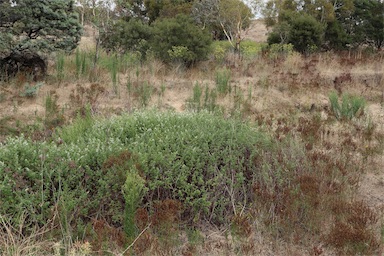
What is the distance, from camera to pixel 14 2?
8.42 metres

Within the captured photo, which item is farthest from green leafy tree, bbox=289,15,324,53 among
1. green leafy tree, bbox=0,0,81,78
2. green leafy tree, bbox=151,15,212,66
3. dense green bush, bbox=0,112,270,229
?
dense green bush, bbox=0,112,270,229

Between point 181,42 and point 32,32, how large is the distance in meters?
4.38

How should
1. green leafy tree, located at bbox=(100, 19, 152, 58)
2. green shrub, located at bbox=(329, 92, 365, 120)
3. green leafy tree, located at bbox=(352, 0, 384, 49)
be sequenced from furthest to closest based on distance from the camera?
green leafy tree, located at bbox=(352, 0, 384, 49) → green leafy tree, located at bbox=(100, 19, 152, 58) → green shrub, located at bbox=(329, 92, 365, 120)

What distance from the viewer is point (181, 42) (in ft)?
38.6

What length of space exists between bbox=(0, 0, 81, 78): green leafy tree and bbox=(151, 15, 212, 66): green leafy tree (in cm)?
311

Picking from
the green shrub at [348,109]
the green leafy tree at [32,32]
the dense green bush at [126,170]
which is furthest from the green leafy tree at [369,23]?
the dense green bush at [126,170]

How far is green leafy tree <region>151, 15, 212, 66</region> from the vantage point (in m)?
11.6

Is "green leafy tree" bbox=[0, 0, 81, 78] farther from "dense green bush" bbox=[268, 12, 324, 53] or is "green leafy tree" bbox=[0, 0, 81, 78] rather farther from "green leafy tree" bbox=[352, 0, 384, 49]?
"green leafy tree" bbox=[352, 0, 384, 49]

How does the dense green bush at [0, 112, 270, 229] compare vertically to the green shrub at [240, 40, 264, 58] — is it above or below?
below

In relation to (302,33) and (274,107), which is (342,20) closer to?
(302,33)

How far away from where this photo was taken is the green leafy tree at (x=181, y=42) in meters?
11.6

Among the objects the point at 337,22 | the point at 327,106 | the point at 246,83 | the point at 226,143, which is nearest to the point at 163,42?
the point at 246,83

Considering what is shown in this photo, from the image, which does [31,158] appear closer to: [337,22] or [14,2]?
[14,2]

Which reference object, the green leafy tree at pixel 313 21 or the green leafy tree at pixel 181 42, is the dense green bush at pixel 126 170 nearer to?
the green leafy tree at pixel 181 42
